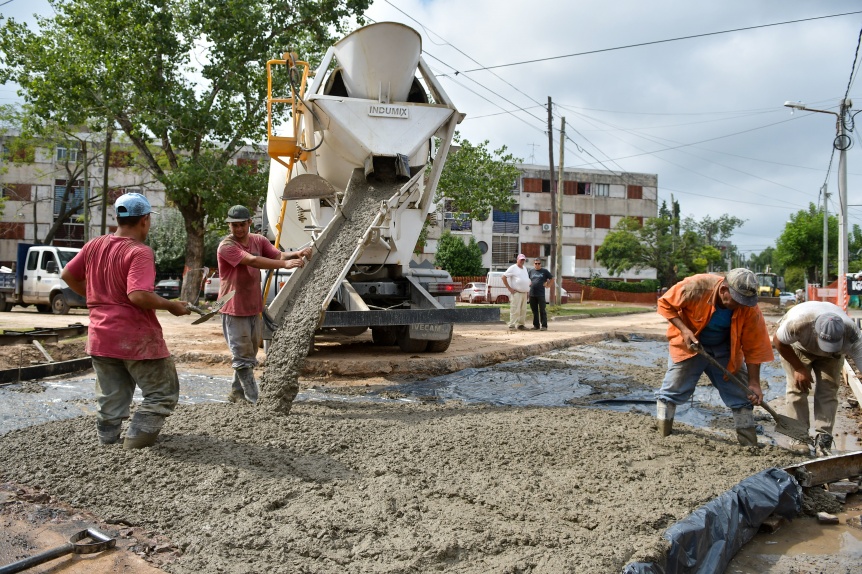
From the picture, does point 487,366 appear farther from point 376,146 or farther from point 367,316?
point 376,146

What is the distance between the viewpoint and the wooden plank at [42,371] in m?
6.30

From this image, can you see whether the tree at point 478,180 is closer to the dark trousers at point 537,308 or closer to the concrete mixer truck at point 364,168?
the dark trousers at point 537,308

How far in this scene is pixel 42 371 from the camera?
6672mm

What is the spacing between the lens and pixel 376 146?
6875 millimetres

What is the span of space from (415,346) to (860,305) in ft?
122

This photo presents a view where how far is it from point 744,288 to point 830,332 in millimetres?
816

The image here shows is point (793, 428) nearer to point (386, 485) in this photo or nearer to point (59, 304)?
point (386, 485)

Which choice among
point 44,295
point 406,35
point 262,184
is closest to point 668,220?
point 262,184

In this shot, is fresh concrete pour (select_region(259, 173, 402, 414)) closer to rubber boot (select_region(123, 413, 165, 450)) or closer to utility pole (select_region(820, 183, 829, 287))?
rubber boot (select_region(123, 413, 165, 450))

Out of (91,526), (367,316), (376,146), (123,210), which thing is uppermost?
(376,146)

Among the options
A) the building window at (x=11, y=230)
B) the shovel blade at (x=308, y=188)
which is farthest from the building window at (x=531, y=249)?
the shovel blade at (x=308, y=188)

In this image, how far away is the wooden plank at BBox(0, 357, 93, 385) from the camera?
6.30 m

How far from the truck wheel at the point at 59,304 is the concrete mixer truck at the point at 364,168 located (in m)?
12.0

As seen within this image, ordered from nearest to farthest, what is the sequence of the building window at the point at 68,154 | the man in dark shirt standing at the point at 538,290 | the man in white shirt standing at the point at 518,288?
the man in white shirt standing at the point at 518,288 → the man in dark shirt standing at the point at 538,290 → the building window at the point at 68,154
